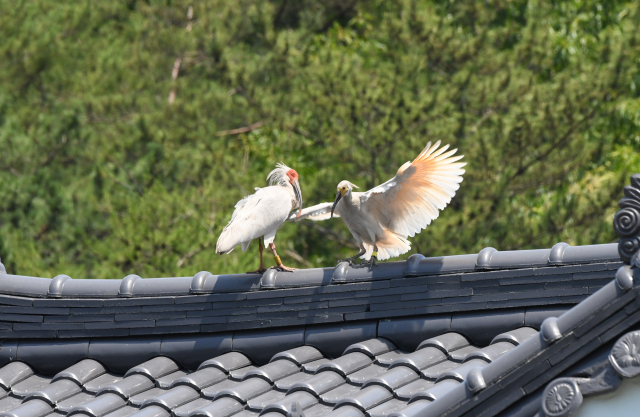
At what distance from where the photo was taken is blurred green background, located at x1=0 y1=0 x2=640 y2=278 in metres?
11.9

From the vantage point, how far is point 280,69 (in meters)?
15.0

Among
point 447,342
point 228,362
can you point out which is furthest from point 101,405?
point 447,342

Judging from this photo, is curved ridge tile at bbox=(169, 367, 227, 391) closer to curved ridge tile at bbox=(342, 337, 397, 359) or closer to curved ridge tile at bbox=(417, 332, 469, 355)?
curved ridge tile at bbox=(342, 337, 397, 359)

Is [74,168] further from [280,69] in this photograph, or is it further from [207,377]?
[207,377]

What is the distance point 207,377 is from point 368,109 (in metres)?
9.42

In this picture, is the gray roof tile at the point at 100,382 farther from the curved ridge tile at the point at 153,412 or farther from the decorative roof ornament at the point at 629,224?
the decorative roof ornament at the point at 629,224

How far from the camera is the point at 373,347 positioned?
3.49m

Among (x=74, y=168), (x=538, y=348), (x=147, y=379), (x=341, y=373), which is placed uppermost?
(x=538, y=348)

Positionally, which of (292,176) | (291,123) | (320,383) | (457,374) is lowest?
(291,123)

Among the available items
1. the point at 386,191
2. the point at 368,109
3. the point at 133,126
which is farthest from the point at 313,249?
the point at 386,191

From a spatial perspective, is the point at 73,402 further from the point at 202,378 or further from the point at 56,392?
the point at 202,378

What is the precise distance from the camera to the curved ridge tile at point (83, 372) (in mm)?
3709

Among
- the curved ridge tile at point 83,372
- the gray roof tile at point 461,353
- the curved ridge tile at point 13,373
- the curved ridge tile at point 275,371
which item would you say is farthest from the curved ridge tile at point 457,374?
the curved ridge tile at point 13,373

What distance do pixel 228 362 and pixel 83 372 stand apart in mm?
700
